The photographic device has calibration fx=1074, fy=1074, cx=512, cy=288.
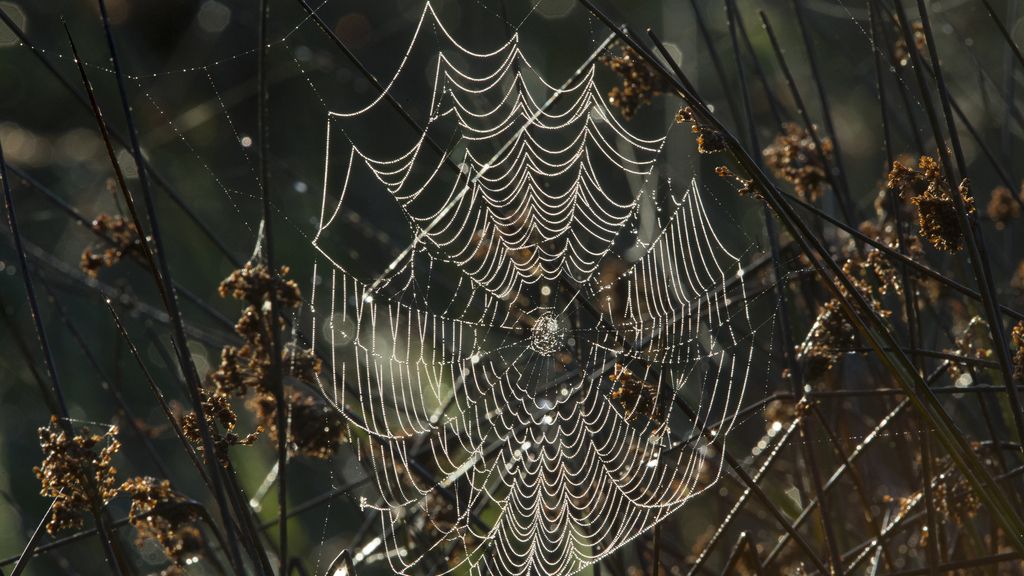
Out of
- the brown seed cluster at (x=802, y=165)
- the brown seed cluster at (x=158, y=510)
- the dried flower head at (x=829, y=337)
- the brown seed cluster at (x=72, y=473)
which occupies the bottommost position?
the brown seed cluster at (x=158, y=510)

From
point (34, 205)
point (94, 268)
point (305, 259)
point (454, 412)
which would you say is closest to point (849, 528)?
point (94, 268)

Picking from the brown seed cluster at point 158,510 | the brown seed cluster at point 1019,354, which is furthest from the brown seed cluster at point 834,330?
the brown seed cluster at point 158,510

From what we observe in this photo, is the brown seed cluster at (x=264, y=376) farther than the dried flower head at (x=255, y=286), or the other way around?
the dried flower head at (x=255, y=286)

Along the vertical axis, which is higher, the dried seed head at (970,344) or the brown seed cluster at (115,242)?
the brown seed cluster at (115,242)

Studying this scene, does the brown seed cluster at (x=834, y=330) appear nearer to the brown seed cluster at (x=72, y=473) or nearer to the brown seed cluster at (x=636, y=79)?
the brown seed cluster at (x=636, y=79)

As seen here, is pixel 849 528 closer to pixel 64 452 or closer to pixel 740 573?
pixel 740 573
